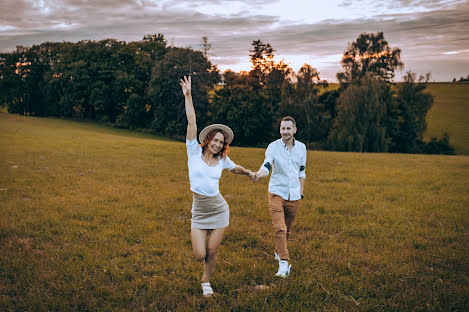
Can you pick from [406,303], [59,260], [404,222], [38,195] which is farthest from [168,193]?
[406,303]

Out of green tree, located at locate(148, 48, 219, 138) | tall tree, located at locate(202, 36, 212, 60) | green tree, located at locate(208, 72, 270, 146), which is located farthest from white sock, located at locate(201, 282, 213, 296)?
tall tree, located at locate(202, 36, 212, 60)

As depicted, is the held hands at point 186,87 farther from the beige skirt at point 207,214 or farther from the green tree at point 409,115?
the green tree at point 409,115

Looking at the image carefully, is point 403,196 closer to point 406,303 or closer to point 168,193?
point 406,303

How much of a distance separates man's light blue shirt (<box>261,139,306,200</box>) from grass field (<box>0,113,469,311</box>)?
56.8 inches

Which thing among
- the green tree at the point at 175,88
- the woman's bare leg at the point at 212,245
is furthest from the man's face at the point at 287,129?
the green tree at the point at 175,88

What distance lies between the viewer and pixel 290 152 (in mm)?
5770

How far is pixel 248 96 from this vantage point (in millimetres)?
55375

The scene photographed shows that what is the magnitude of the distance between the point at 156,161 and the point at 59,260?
1393 cm

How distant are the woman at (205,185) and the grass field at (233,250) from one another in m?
0.89

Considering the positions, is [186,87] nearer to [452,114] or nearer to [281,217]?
[281,217]

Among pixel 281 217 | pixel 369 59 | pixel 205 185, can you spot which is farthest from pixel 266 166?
pixel 369 59

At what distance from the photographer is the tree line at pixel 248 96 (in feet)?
155

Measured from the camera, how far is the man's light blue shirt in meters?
5.62

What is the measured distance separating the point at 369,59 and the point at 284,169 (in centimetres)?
6019
